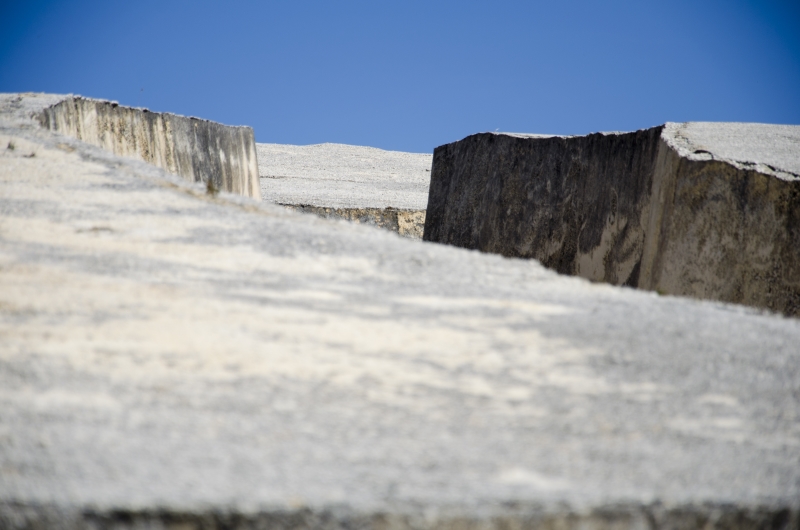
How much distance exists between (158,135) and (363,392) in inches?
161

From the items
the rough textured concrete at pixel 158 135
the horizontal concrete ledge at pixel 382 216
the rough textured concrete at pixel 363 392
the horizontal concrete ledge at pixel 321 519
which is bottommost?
the horizontal concrete ledge at pixel 321 519

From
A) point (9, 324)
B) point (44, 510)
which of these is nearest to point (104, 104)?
point (9, 324)

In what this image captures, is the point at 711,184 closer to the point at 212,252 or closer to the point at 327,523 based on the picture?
the point at 212,252

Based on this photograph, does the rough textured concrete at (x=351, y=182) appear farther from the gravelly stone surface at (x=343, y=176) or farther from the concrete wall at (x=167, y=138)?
the concrete wall at (x=167, y=138)

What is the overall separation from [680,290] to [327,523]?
2.52 m

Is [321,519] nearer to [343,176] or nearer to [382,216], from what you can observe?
[382,216]

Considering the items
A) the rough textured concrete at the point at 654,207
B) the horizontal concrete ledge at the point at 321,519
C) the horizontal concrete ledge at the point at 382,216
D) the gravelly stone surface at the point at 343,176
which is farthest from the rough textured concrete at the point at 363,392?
the gravelly stone surface at the point at 343,176

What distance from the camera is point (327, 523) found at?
2.65 ft

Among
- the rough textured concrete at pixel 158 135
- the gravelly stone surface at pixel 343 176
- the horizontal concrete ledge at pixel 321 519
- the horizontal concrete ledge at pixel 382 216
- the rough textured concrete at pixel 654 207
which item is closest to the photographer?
the horizontal concrete ledge at pixel 321 519

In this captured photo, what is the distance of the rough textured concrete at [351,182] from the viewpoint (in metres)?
6.12

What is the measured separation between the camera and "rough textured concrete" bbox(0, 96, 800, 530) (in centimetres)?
83

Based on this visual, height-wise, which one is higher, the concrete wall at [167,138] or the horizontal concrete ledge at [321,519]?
the concrete wall at [167,138]

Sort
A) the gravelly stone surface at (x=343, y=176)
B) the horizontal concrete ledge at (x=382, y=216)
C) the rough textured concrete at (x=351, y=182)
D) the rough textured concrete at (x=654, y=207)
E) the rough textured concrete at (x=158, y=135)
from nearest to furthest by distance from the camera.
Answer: the rough textured concrete at (x=654, y=207)
the rough textured concrete at (x=158, y=135)
the horizontal concrete ledge at (x=382, y=216)
the rough textured concrete at (x=351, y=182)
the gravelly stone surface at (x=343, y=176)

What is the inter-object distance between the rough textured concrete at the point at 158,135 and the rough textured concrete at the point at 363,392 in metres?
2.06
